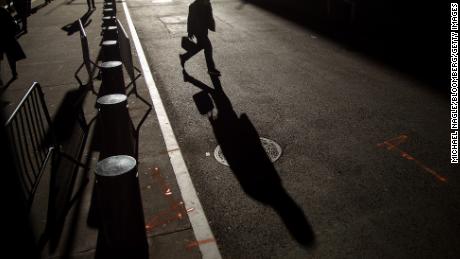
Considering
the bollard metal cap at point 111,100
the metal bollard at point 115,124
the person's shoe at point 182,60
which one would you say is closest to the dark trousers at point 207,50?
the person's shoe at point 182,60

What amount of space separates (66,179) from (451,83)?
8598 millimetres

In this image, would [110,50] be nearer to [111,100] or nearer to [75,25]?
[111,100]

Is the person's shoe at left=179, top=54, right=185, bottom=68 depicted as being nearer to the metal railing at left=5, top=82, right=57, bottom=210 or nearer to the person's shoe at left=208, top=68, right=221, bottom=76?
the person's shoe at left=208, top=68, right=221, bottom=76

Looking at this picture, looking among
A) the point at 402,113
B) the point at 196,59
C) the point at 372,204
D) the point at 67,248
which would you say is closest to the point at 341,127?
the point at 402,113

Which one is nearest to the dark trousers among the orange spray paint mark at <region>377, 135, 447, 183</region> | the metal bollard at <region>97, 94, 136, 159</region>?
the metal bollard at <region>97, 94, 136, 159</region>

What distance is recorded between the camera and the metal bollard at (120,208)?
395cm

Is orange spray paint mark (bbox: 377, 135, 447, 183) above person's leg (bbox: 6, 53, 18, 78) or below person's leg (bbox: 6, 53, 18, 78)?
below

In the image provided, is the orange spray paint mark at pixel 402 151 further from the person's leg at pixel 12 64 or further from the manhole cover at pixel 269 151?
the person's leg at pixel 12 64

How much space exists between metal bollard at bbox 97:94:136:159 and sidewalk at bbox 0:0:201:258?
381 mm

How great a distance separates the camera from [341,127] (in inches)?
274

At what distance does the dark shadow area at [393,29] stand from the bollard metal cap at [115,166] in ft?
24.6

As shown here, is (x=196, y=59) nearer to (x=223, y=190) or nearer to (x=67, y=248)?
(x=223, y=190)

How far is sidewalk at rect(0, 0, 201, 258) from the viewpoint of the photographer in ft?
14.3

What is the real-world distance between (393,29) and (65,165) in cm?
1261
